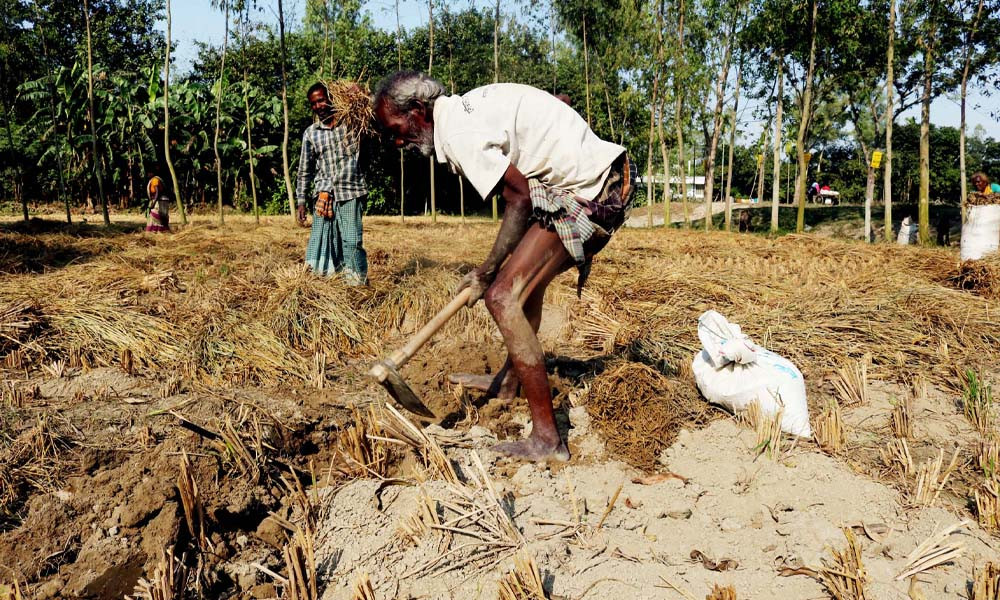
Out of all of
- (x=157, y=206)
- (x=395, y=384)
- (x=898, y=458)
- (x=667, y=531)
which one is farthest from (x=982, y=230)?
(x=157, y=206)

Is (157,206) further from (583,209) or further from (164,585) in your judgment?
(164,585)

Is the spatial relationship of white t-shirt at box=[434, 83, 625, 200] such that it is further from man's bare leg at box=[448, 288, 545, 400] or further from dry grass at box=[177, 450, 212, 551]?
dry grass at box=[177, 450, 212, 551]

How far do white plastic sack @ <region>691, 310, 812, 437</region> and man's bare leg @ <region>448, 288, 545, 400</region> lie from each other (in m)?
0.77

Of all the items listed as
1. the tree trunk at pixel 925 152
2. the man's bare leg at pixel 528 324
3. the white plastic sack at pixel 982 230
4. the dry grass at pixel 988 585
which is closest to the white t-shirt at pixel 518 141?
the man's bare leg at pixel 528 324

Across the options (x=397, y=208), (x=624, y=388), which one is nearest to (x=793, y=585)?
(x=624, y=388)

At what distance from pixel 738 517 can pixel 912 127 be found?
5759cm

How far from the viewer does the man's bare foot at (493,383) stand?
10.3 ft

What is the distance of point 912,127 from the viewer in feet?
162

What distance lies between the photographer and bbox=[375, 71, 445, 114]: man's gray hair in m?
2.54

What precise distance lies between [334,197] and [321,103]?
71 centimetres

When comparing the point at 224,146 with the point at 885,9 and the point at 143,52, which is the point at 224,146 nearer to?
the point at 143,52

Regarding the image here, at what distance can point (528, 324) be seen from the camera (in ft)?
8.34

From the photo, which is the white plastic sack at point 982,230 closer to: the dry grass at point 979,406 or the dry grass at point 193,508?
the dry grass at point 979,406

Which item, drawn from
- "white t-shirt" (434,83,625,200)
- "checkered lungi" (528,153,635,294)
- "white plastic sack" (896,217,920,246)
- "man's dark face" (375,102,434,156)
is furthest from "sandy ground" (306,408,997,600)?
"white plastic sack" (896,217,920,246)
